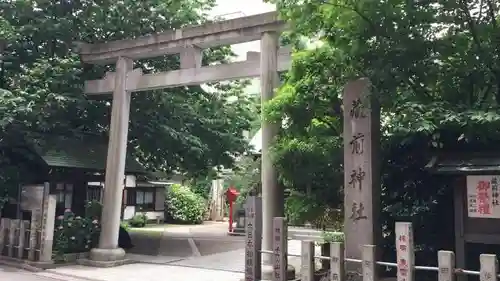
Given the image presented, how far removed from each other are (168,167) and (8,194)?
5356 mm

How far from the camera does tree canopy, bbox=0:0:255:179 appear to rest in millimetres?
12898

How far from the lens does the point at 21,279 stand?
10688 millimetres

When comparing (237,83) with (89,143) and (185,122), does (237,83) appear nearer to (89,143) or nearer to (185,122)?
(185,122)

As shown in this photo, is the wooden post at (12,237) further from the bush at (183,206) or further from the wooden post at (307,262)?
the bush at (183,206)

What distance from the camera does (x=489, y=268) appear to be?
226 inches

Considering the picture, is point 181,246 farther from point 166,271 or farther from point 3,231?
point 3,231

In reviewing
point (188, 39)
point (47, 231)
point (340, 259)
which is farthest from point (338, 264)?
point (47, 231)

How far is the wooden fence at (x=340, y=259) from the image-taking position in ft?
19.7

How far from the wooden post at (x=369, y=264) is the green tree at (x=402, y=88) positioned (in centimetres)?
204

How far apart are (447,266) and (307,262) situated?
2278mm

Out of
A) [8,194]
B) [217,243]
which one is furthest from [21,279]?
[217,243]

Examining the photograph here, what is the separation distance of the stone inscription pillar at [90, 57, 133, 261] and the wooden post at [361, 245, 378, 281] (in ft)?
25.1

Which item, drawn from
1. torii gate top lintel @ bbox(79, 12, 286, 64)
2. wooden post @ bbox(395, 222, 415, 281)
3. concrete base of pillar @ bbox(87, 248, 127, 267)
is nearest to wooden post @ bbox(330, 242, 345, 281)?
wooden post @ bbox(395, 222, 415, 281)

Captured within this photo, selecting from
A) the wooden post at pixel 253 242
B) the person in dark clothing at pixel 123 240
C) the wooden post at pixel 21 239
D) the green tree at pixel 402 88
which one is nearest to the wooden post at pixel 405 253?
the green tree at pixel 402 88
